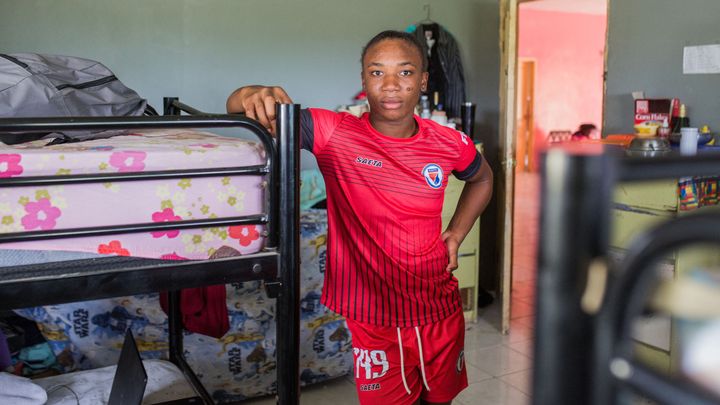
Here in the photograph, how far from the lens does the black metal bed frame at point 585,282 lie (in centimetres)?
51

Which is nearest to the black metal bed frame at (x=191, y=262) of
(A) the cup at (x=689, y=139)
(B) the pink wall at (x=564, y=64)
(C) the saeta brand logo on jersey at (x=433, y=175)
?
(C) the saeta brand logo on jersey at (x=433, y=175)

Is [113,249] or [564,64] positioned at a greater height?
[564,64]

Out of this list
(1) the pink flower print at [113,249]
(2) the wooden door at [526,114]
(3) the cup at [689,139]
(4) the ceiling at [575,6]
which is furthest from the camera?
(2) the wooden door at [526,114]

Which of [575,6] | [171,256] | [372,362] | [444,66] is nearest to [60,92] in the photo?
[171,256]

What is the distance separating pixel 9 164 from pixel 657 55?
3113 mm

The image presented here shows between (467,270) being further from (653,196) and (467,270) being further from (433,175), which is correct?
(433,175)

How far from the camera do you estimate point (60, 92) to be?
194 cm

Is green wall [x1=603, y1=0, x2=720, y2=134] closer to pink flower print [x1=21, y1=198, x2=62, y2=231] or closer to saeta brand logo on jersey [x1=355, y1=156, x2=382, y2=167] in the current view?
saeta brand logo on jersey [x1=355, y1=156, x2=382, y2=167]

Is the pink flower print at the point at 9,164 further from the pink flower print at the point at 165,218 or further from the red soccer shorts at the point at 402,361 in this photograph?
the red soccer shorts at the point at 402,361

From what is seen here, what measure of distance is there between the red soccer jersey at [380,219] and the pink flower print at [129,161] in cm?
44

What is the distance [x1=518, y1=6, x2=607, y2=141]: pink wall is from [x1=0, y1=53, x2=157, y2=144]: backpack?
28.2 feet

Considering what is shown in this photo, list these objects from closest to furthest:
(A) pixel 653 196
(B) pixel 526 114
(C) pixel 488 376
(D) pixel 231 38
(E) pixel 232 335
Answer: (E) pixel 232 335 < (A) pixel 653 196 < (C) pixel 488 376 < (D) pixel 231 38 < (B) pixel 526 114

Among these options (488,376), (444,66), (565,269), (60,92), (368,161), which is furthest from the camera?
(444,66)

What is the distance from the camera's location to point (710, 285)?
53 cm
